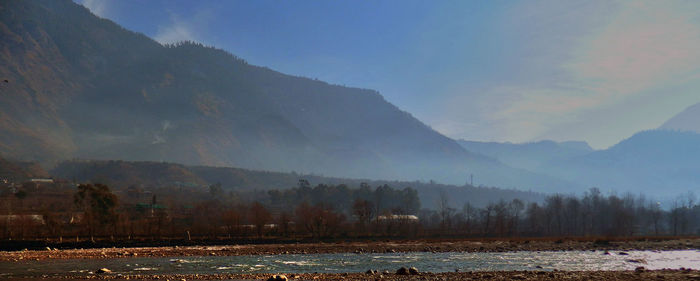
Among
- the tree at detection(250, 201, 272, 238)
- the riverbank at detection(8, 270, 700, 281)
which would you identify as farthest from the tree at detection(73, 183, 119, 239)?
the riverbank at detection(8, 270, 700, 281)

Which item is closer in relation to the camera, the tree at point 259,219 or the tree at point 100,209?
the tree at point 100,209

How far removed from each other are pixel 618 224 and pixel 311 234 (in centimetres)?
7884

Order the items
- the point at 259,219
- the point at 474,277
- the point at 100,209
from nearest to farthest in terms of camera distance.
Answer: the point at 474,277, the point at 100,209, the point at 259,219

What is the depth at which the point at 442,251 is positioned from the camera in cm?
7375

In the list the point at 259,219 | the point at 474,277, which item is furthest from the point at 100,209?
the point at 474,277

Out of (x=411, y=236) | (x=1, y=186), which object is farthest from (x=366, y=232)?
(x=1, y=186)

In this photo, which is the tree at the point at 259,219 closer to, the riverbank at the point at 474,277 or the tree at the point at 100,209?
the tree at the point at 100,209

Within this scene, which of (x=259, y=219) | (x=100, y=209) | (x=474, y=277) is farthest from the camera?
(x=259, y=219)

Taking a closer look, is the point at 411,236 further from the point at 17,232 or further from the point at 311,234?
the point at 17,232

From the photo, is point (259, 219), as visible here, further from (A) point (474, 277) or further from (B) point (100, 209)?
(A) point (474, 277)

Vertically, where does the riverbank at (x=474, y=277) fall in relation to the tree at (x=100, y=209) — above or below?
Result: below

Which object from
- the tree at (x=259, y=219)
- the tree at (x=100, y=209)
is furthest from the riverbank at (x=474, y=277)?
the tree at (x=100, y=209)

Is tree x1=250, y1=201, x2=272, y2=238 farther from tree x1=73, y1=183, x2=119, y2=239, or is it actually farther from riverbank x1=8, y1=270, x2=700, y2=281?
riverbank x1=8, y1=270, x2=700, y2=281

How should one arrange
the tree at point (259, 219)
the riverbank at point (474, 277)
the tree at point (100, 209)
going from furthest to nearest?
the tree at point (259, 219), the tree at point (100, 209), the riverbank at point (474, 277)
